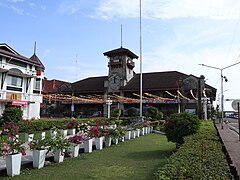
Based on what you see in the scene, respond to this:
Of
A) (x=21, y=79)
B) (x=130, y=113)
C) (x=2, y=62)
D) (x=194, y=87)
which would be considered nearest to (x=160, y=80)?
(x=194, y=87)

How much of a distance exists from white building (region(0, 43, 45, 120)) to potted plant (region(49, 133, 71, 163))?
1732cm

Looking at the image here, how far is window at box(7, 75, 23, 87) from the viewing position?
24312mm

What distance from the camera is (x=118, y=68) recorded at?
45.7 metres

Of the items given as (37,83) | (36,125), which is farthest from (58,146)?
(37,83)

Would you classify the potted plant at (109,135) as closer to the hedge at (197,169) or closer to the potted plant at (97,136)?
the potted plant at (97,136)

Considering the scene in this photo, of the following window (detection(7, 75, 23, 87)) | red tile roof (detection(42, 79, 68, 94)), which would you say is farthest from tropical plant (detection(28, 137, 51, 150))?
red tile roof (detection(42, 79, 68, 94))

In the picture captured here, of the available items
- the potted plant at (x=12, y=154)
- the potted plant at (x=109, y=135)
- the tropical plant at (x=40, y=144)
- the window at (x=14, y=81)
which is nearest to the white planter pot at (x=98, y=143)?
the potted plant at (x=109, y=135)

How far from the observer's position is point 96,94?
155 ft

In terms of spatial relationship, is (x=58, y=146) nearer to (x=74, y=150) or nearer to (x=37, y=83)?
(x=74, y=150)

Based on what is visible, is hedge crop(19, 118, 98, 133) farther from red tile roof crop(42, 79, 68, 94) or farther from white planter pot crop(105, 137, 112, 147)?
red tile roof crop(42, 79, 68, 94)

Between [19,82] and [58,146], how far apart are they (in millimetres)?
20330

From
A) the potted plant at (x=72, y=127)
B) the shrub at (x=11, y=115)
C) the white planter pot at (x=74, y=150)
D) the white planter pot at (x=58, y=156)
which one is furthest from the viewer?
the shrub at (x=11, y=115)

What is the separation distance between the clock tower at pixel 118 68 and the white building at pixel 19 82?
17.9m

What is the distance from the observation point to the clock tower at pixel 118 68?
44.8 metres
